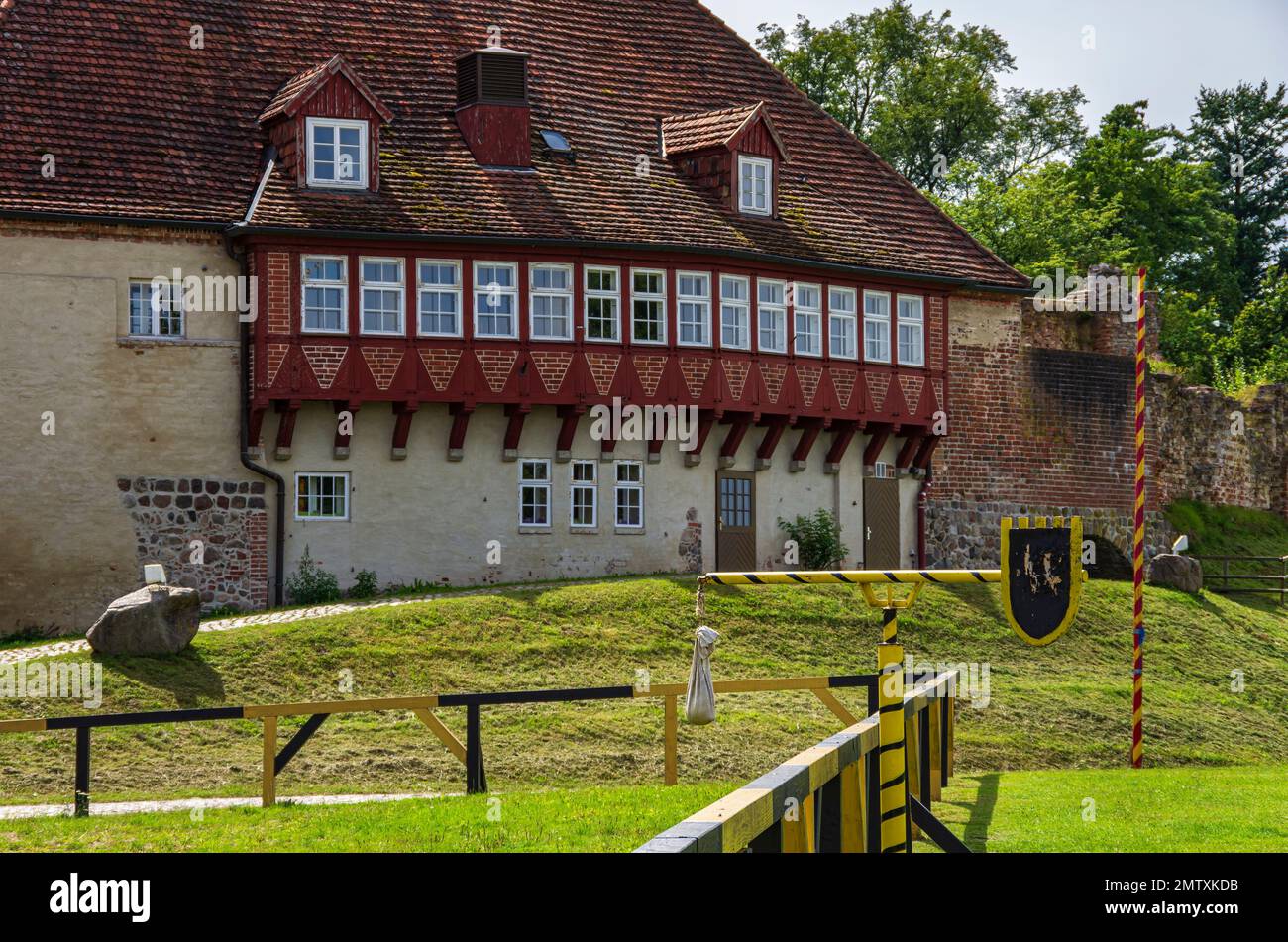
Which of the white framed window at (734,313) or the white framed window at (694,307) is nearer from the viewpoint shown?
the white framed window at (694,307)

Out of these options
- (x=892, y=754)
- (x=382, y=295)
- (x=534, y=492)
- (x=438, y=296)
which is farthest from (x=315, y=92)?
(x=892, y=754)

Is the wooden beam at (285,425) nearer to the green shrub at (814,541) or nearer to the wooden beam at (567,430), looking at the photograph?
the wooden beam at (567,430)

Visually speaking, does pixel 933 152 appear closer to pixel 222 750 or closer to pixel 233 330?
pixel 233 330

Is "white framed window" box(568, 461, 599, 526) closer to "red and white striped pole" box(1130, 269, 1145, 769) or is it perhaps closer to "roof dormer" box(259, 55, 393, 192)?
"roof dormer" box(259, 55, 393, 192)

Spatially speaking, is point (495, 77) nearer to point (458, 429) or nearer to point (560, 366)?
point (560, 366)

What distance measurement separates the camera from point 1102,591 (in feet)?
117

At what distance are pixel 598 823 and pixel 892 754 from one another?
9.51ft

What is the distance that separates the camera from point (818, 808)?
33.6 ft

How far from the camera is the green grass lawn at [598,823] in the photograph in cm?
1395

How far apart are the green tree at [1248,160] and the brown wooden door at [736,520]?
4021 centimetres

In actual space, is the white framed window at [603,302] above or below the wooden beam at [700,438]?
above

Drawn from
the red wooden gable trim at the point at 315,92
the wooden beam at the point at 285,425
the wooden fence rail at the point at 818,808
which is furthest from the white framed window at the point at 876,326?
the wooden fence rail at the point at 818,808
